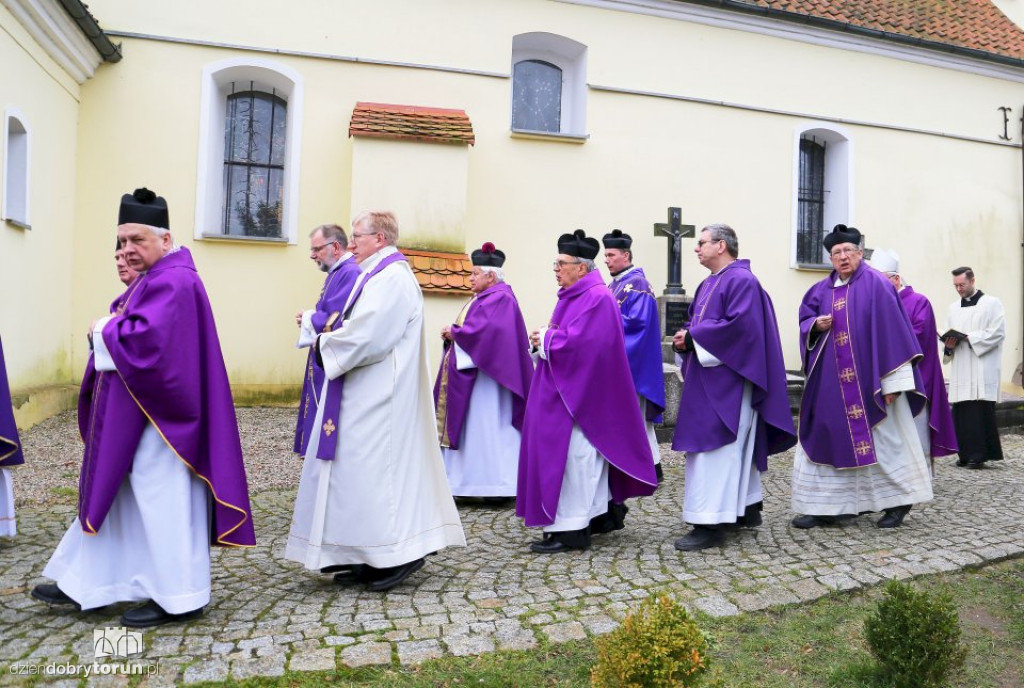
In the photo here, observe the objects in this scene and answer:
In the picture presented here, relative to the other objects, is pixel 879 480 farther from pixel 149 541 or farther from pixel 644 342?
pixel 149 541

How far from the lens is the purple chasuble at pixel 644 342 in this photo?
21.2 feet

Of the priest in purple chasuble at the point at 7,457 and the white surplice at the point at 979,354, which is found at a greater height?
the white surplice at the point at 979,354

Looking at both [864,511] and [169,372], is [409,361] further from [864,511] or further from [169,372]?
[864,511]

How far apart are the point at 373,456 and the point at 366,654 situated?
3.53 ft

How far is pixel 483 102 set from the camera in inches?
476

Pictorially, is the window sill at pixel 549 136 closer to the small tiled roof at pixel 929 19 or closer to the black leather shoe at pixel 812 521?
the small tiled roof at pixel 929 19

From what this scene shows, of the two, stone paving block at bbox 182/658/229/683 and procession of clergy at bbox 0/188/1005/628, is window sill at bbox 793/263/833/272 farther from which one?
stone paving block at bbox 182/658/229/683

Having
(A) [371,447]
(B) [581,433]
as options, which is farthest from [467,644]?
(B) [581,433]

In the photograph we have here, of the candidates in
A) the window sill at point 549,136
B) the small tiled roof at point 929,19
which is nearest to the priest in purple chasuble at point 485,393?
the window sill at point 549,136

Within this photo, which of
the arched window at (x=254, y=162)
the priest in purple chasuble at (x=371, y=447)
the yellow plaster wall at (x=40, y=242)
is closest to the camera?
the priest in purple chasuble at (x=371, y=447)

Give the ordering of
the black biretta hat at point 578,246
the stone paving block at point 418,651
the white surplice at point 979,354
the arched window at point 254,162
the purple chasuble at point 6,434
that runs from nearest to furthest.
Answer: the stone paving block at point 418,651 → the purple chasuble at point 6,434 → the black biretta hat at point 578,246 → the white surplice at point 979,354 → the arched window at point 254,162

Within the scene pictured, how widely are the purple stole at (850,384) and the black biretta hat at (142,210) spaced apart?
4.35 meters

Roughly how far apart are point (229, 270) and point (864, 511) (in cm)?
821

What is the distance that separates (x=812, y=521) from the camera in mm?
6027
